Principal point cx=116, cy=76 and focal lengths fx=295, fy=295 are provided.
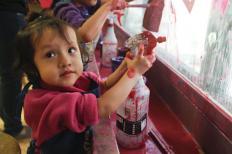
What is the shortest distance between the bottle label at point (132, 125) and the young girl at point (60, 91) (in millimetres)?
100

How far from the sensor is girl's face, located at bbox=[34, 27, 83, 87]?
758mm

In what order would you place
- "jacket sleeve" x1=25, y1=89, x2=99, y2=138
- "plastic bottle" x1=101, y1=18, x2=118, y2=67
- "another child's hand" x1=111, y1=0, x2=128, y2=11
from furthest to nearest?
1. "plastic bottle" x1=101, y1=18, x2=118, y2=67
2. "another child's hand" x1=111, y1=0, x2=128, y2=11
3. "jacket sleeve" x1=25, y1=89, x2=99, y2=138

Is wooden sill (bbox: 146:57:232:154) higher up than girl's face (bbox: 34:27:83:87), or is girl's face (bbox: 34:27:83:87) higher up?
girl's face (bbox: 34:27:83:87)

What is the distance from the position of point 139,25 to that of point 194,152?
90 centimetres

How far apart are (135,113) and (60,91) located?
0.72 ft

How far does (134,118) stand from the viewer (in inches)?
33.2

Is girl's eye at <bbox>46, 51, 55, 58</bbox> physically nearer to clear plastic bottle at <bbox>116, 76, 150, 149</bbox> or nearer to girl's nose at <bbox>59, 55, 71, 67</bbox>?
girl's nose at <bbox>59, 55, 71, 67</bbox>

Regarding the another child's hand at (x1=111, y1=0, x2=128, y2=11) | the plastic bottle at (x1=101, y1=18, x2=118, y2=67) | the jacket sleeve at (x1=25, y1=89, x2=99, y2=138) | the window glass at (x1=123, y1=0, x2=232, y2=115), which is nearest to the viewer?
→ the jacket sleeve at (x1=25, y1=89, x2=99, y2=138)

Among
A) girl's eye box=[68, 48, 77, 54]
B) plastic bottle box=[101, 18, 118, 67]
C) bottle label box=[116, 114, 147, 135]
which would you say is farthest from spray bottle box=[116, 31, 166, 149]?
plastic bottle box=[101, 18, 118, 67]

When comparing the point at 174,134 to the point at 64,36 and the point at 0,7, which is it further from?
the point at 0,7

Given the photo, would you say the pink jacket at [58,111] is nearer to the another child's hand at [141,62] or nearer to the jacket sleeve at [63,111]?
the jacket sleeve at [63,111]

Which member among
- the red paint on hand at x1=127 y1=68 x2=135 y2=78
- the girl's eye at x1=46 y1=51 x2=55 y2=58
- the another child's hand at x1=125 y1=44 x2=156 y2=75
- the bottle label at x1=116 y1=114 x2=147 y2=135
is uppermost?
the girl's eye at x1=46 y1=51 x2=55 y2=58

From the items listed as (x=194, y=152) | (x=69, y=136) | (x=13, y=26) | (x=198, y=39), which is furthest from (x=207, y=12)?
(x=13, y=26)

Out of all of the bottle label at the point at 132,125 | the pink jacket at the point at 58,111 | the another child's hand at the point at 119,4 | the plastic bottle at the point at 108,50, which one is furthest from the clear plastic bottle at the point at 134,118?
the plastic bottle at the point at 108,50
